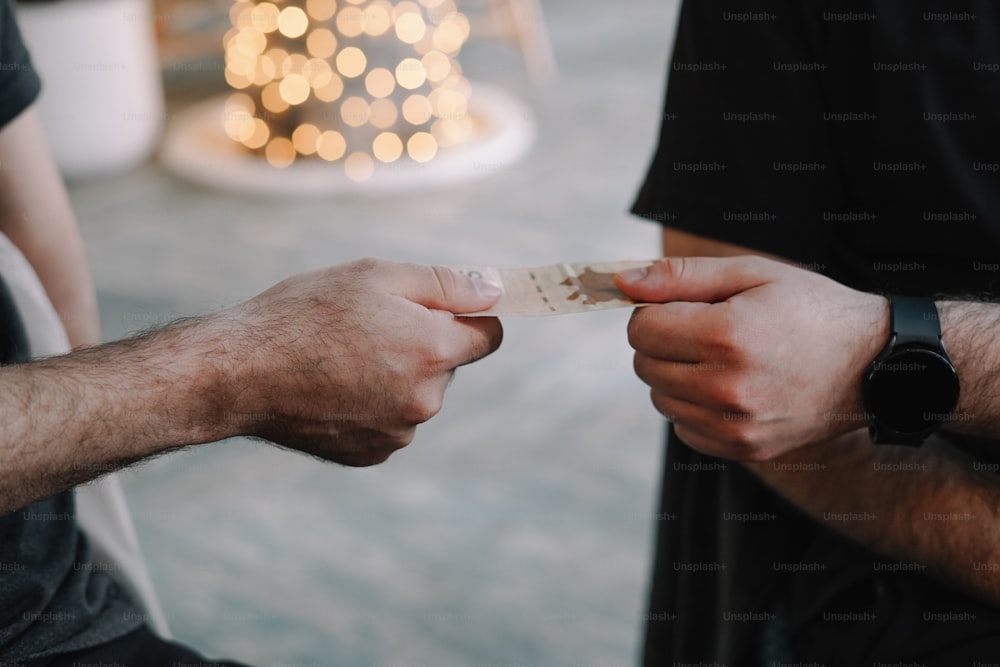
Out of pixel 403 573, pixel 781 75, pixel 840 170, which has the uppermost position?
pixel 781 75

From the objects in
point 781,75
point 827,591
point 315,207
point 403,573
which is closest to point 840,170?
point 781,75

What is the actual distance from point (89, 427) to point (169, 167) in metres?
3.32

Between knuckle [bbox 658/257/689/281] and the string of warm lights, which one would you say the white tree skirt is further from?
knuckle [bbox 658/257/689/281]

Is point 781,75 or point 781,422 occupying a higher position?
point 781,75

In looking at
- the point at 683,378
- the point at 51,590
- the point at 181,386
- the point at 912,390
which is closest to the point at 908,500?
the point at 912,390

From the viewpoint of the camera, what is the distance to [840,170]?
103 centimetres

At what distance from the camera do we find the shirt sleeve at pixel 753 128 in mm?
979

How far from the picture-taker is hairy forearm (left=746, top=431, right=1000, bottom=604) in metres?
0.88

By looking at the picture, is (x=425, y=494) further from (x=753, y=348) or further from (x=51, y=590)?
(x=753, y=348)

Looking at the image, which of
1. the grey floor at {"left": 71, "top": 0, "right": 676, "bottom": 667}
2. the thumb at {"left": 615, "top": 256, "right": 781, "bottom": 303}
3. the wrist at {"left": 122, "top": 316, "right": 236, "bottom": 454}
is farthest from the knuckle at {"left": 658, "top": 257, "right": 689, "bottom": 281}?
the grey floor at {"left": 71, "top": 0, "right": 676, "bottom": 667}

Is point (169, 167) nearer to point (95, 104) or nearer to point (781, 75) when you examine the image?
point (95, 104)

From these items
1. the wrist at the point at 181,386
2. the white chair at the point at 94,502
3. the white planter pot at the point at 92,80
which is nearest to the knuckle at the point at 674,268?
the wrist at the point at 181,386

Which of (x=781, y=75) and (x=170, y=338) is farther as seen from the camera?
(x=781, y=75)

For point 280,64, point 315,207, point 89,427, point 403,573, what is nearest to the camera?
point 89,427
